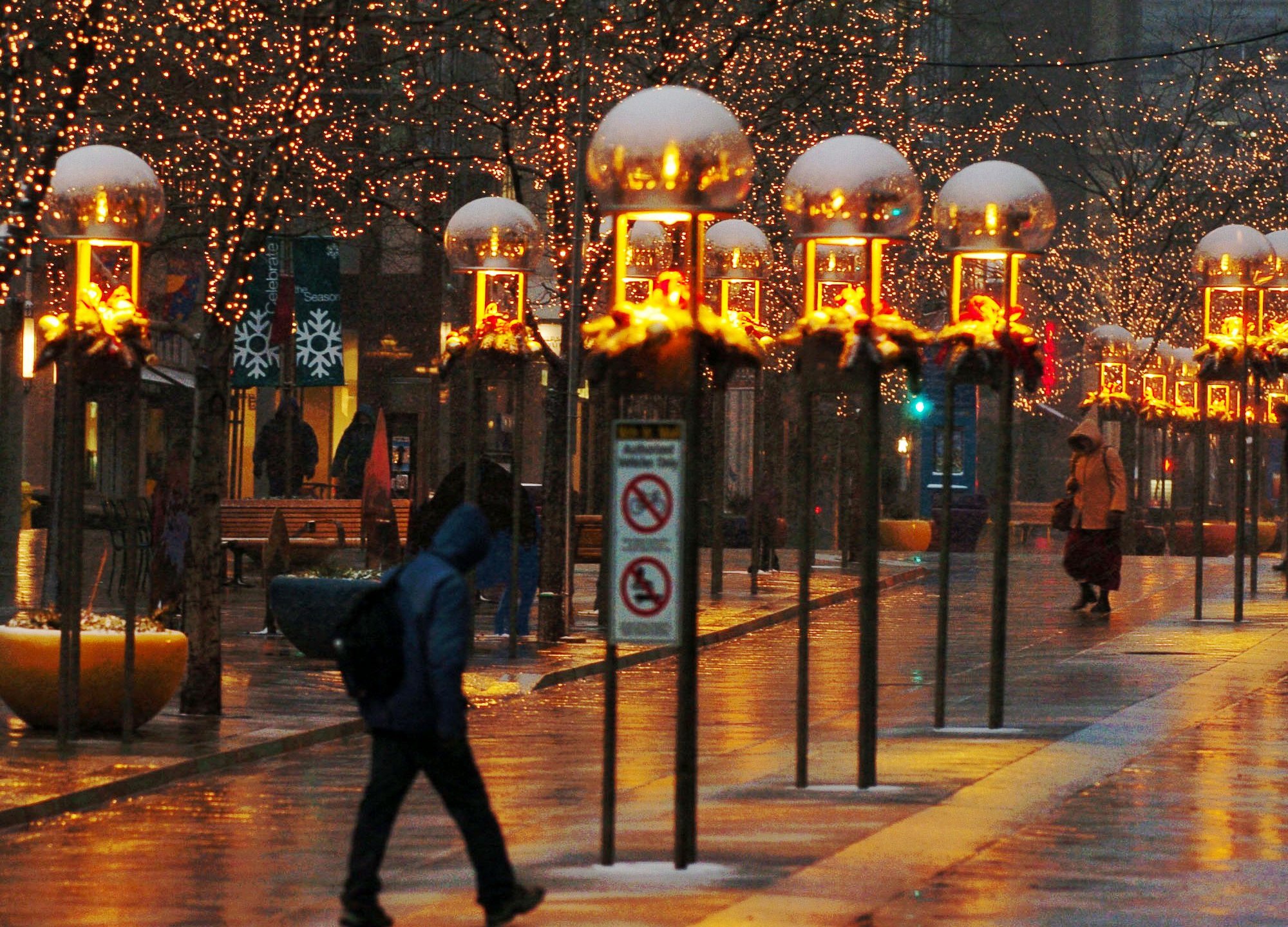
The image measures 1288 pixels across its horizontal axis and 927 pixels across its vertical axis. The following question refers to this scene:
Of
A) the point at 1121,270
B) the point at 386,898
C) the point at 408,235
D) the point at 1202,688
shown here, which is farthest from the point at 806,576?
the point at 408,235

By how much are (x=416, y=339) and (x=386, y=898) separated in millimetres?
43802

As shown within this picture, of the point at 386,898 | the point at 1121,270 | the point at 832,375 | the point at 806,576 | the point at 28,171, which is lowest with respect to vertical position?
the point at 386,898

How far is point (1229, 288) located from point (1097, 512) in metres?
3.02

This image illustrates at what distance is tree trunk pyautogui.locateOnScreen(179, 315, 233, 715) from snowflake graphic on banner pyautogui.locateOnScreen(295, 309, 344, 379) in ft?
59.4

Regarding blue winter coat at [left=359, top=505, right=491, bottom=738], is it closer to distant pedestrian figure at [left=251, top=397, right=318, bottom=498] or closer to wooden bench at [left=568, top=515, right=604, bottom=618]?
wooden bench at [left=568, top=515, right=604, bottom=618]

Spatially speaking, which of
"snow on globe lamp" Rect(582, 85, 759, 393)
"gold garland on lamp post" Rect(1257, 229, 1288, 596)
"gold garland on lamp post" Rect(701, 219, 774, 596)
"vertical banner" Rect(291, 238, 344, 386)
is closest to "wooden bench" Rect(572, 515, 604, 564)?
"gold garland on lamp post" Rect(701, 219, 774, 596)

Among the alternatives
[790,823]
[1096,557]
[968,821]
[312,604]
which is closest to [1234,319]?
[1096,557]

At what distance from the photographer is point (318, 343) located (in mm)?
34312

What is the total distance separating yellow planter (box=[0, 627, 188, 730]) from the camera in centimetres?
1468

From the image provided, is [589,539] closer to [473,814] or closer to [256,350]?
[256,350]

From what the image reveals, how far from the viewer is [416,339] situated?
173 ft

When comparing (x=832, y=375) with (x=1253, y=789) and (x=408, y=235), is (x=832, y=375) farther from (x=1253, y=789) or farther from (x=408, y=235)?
(x=408, y=235)

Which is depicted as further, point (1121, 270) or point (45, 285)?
point (1121, 270)

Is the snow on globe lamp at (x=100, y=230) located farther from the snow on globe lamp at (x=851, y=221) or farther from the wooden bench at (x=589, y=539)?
the wooden bench at (x=589, y=539)
